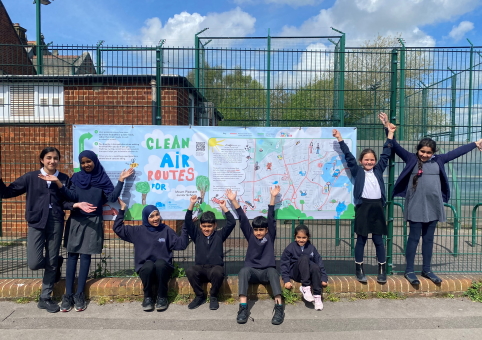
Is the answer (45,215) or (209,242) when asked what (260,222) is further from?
(45,215)

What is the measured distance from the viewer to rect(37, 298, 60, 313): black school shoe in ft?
12.4

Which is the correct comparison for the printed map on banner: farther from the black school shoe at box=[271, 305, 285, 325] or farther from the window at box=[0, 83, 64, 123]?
the black school shoe at box=[271, 305, 285, 325]

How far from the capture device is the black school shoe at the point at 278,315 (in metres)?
3.58

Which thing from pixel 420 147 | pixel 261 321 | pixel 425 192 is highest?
pixel 420 147

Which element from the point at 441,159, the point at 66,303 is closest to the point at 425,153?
the point at 441,159

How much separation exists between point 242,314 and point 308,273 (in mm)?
863

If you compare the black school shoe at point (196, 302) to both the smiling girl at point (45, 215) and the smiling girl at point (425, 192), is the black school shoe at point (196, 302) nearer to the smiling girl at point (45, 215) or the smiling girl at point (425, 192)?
the smiling girl at point (45, 215)

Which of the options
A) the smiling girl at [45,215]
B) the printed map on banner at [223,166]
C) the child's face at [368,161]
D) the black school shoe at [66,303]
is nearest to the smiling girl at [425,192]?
the child's face at [368,161]

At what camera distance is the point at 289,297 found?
13.2 feet

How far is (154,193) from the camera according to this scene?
4305mm

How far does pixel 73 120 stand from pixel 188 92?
6.88ft

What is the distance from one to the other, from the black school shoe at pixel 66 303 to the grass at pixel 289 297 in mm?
2354

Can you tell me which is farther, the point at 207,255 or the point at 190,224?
the point at 190,224

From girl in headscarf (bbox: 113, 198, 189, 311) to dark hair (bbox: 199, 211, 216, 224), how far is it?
24 cm
